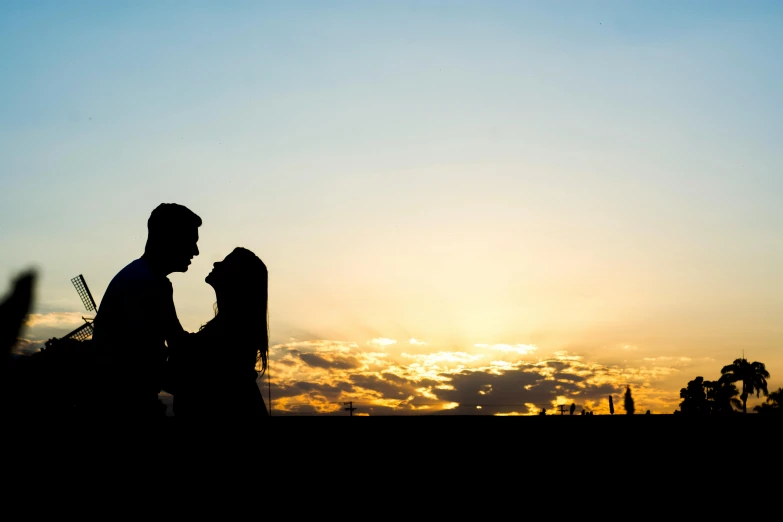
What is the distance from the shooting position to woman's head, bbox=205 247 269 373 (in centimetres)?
485

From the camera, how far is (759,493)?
3.52 m

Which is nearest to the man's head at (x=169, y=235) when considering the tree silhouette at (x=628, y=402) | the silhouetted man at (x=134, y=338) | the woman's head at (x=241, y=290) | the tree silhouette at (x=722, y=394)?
the silhouetted man at (x=134, y=338)

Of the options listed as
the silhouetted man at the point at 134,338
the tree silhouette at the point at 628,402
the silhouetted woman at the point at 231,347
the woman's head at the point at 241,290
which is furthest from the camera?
the tree silhouette at the point at 628,402

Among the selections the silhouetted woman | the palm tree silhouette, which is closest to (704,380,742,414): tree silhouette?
the palm tree silhouette

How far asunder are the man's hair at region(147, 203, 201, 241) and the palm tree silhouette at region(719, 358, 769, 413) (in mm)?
109962

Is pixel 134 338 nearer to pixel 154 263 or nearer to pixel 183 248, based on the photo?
pixel 154 263

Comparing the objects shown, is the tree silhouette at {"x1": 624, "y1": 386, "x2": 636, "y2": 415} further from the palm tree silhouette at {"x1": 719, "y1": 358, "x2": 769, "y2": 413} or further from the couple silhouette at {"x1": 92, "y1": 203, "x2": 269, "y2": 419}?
the couple silhouette at {"x1": 92, "y1": 203, "x2": 269, "y2": 419}

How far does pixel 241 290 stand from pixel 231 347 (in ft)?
1.34

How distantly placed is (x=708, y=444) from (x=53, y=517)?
3.38m

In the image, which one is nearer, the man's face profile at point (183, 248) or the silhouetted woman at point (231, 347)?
the man's face profile at point (183, 248)

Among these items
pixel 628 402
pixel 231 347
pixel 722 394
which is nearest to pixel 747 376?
pixel 722 394

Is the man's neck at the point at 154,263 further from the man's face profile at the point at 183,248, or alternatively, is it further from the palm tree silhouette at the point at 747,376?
the palm tree silhouette at the point at 747,376

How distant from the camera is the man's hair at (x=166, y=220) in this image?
4.30 metres

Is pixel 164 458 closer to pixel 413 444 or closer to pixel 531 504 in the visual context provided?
pixel 413 444
